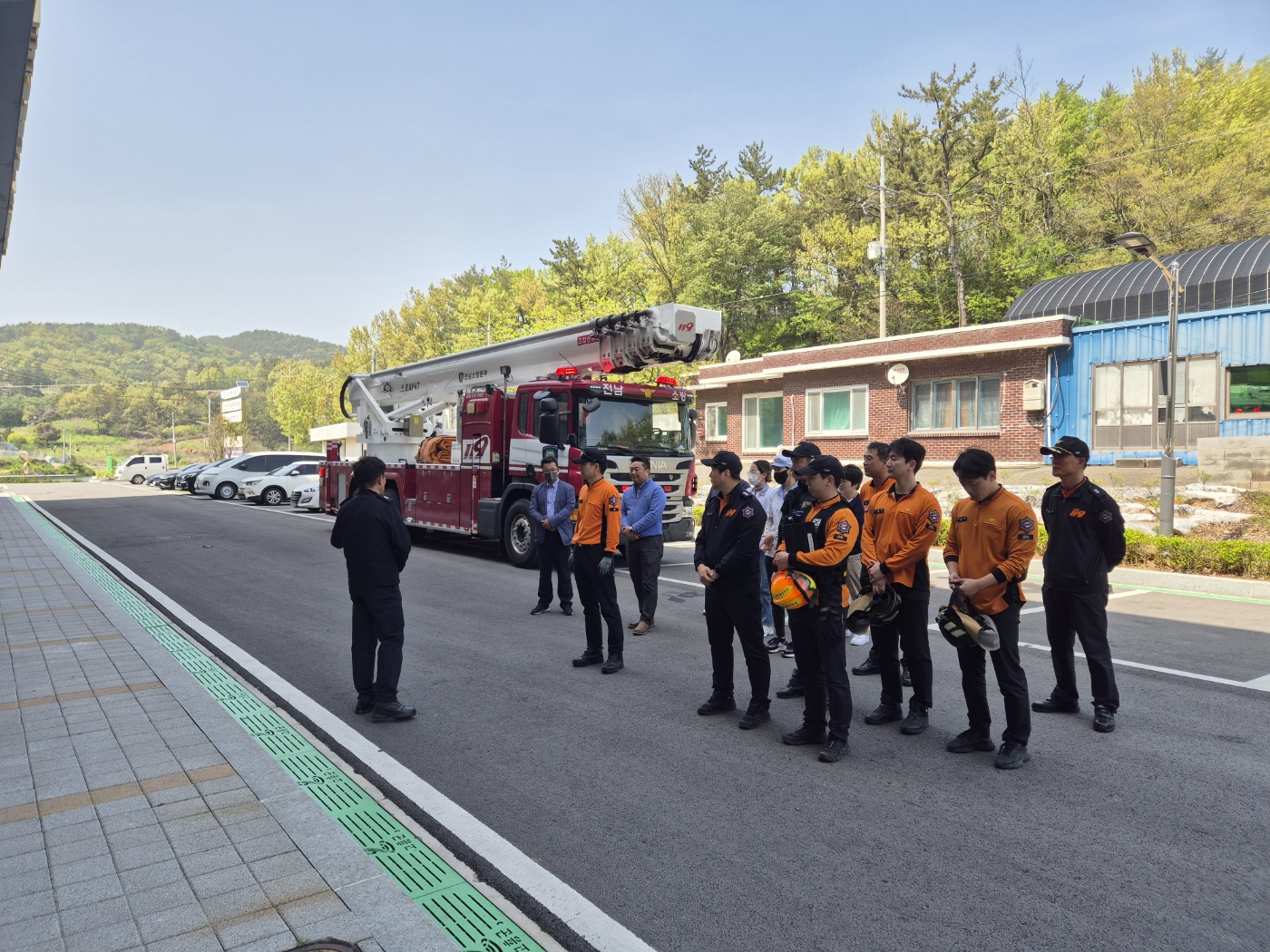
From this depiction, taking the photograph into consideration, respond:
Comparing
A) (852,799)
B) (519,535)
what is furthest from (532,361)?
(852,799)

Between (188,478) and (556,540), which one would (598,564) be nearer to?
(556,540)

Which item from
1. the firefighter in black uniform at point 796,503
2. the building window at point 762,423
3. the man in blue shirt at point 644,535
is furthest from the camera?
the building window at point 762,423

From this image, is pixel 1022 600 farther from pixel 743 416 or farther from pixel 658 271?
pixel 658 271

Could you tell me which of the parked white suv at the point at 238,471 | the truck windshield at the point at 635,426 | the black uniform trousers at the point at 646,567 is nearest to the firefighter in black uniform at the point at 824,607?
the black uniform trousers at the point at 646,567

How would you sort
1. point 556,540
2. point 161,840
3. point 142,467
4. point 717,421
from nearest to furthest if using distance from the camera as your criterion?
point 161,840
point 556,540
point 717,421
point 142,467

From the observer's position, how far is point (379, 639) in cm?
609

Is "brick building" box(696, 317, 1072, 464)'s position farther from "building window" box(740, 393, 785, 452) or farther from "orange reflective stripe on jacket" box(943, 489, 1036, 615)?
"orange reflective stripe on jacket" box(943, 489, 1036, 615)

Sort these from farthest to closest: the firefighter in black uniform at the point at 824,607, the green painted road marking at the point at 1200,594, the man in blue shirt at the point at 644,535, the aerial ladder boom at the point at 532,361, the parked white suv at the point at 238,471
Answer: the parked white suv at the point at 238,471 < the aerial ladder boom at the point at 532,361 < the green painted road marking at the point at 1200,594 < the man in blue shirt at the point at 644,535 < the firefighter in black uniform at the point at 824,607

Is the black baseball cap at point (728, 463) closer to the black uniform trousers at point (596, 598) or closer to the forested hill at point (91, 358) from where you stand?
the black uniform trousers at point (596, 598)

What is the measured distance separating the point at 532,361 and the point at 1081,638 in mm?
10244

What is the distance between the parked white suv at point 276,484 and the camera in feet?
98.0

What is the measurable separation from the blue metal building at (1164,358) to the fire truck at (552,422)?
1356 centimetres

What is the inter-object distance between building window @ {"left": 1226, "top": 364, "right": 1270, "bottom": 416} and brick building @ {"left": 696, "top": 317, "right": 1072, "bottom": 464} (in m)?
3.90

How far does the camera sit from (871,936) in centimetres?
325
